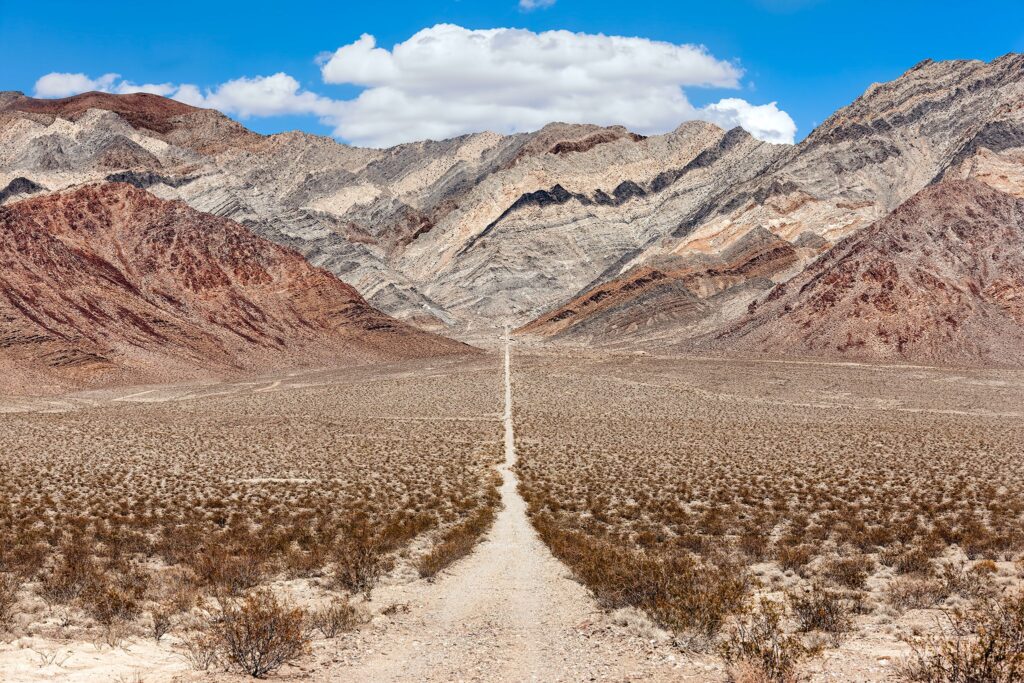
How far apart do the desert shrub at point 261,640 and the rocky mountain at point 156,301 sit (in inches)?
2519

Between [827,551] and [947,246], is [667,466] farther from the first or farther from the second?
[947,246]

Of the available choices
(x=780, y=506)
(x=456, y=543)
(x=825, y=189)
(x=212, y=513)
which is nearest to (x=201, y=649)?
(x=456, y=543)

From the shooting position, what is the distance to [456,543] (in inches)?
727

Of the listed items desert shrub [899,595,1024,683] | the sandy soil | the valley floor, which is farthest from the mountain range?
desert shrub [899,595,1024,683]

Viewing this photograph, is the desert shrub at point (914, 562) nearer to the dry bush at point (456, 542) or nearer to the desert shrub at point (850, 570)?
the desert shrub at point (850, 570)

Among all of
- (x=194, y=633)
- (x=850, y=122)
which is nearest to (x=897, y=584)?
(x=194, y=633)

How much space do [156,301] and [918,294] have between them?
80.4 metres

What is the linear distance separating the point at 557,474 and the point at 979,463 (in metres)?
13.9

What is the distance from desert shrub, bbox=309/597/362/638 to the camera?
1297cm

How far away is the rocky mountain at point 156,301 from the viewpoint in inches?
2953

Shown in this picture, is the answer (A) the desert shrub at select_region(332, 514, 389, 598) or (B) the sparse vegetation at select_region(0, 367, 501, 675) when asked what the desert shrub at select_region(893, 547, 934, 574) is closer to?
(B) the sparse vegetation at select_region(0, 367, 501, 675)

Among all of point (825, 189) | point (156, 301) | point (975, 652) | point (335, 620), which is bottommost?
point (335, 620)

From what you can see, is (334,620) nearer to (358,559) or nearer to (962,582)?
(358,559)

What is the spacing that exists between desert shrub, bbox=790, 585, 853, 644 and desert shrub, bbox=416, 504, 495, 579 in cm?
658
